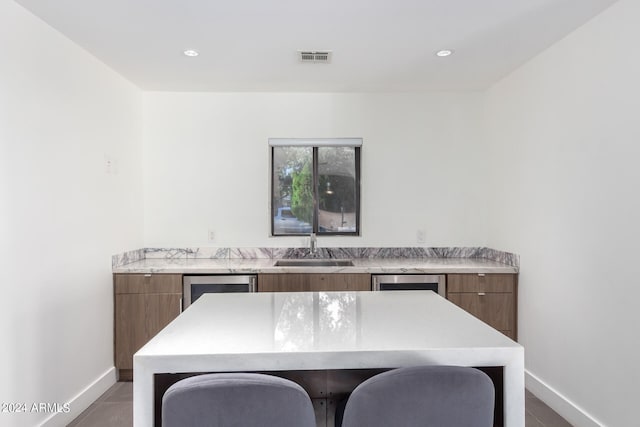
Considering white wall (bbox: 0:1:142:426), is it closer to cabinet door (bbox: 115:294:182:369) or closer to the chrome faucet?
cabinet door (bbox: 115:294:182:369)

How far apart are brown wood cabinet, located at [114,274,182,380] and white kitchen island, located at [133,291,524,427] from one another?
153 centimetres

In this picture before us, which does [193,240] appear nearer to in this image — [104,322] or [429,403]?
[104,322]

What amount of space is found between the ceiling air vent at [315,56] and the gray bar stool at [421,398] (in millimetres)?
2273

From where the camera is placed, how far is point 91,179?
103 inches

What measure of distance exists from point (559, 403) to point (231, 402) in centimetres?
250

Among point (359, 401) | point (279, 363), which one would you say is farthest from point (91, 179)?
point (359, 401)

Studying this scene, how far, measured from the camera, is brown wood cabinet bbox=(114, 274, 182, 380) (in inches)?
113

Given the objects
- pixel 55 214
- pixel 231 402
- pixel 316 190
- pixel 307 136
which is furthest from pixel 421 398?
pixel 307 136

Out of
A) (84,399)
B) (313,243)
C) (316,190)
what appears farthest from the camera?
(316,190)

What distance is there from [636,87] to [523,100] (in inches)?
40.0

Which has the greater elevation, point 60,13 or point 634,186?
point 60,13

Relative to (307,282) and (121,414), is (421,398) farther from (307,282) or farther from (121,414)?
(121,414)

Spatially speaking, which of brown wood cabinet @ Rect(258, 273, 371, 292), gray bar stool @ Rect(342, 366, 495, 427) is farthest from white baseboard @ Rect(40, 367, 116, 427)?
gray bar stool @ Rect(342, 366, 495, 427)

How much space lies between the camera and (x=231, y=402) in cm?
88
